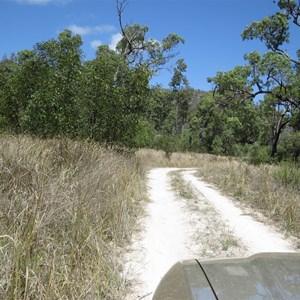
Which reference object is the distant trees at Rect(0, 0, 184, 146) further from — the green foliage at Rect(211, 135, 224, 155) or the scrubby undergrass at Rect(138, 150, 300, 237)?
the green foliage at Rect(211, 135, 224, 155)

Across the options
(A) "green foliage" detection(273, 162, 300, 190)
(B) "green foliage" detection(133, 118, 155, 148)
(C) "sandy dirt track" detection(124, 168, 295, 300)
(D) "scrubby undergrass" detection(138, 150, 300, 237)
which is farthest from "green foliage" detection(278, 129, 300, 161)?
(C) "sandy dirt track" detection(124, 168, 295, 300)

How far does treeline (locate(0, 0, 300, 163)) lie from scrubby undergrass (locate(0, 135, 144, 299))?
434 centimetres

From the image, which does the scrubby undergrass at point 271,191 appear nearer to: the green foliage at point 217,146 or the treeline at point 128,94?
the treeline at point 128,94

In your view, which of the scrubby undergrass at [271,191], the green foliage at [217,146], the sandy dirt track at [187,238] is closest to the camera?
the sandy dirt track at [187,238]

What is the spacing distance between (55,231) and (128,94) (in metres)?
11.0

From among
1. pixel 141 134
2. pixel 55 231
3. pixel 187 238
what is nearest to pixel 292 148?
pixel 141 134

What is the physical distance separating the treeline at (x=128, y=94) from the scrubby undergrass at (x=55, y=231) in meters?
4.34

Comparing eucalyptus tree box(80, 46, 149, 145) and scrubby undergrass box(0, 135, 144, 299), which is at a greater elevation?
eucalyptus tree box(80, 46, 149, 145)

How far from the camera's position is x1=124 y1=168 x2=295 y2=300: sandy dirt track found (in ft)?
14.9

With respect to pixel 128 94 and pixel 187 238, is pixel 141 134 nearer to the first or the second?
pixel 128 94

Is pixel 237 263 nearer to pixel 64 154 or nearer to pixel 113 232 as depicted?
pixel 113 232

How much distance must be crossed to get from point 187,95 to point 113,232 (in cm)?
5612

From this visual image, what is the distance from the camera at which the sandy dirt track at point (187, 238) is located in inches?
179

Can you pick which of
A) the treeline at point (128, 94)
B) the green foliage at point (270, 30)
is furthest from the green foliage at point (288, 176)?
the green foliage at point (270, 30)
